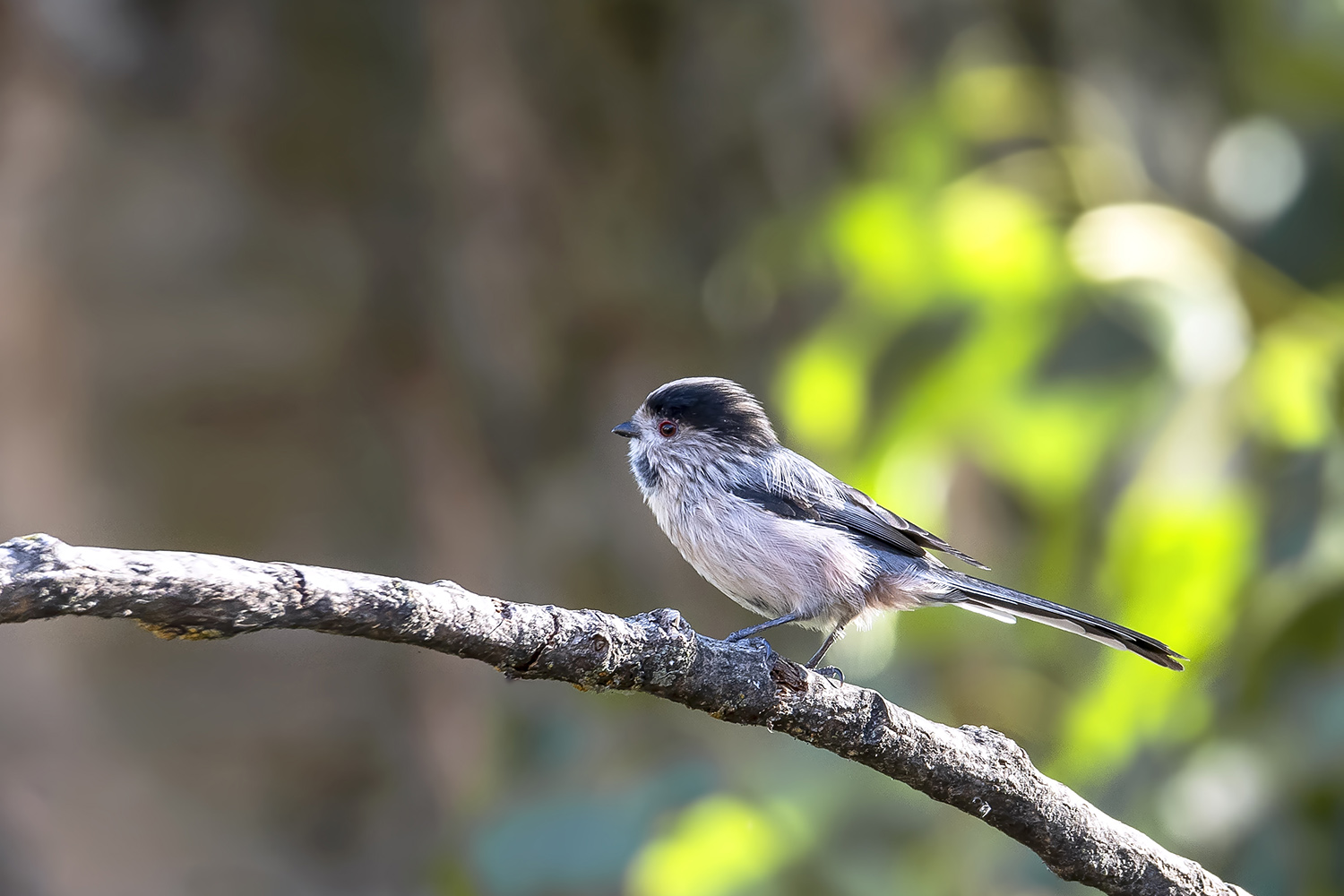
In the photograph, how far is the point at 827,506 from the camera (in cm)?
259

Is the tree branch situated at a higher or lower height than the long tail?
lower

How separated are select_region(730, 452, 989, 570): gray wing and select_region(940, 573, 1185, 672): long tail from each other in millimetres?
94

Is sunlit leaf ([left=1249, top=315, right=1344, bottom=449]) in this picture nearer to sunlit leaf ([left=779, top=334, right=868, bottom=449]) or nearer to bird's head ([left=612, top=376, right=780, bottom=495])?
sunlit leaf ([left=779, top=334, right=868, bottom=449])

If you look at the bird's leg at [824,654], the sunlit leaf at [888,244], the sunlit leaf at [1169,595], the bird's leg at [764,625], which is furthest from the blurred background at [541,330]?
the bird's leg at [764,625]

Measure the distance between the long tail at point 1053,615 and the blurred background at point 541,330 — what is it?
0.91 meters

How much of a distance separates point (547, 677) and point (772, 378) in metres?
3.31

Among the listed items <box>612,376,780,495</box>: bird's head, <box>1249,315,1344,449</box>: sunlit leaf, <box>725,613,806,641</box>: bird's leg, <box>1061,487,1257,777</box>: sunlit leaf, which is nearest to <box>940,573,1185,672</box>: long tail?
<box>725,613,806,641</box>: bird's leg

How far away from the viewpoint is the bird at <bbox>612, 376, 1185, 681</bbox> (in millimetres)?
2348

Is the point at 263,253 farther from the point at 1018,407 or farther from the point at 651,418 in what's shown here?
the point at 1018,407

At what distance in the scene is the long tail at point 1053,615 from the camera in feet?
6.52

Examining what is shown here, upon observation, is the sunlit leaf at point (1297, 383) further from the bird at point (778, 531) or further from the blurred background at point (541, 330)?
the bird at point (778, 531)

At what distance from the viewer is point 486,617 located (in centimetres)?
118

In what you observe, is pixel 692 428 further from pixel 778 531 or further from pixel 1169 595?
pixel 1169 595

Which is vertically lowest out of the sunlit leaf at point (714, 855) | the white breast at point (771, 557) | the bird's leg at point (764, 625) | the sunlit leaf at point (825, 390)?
the sunlit leaf at point (714, 855)
